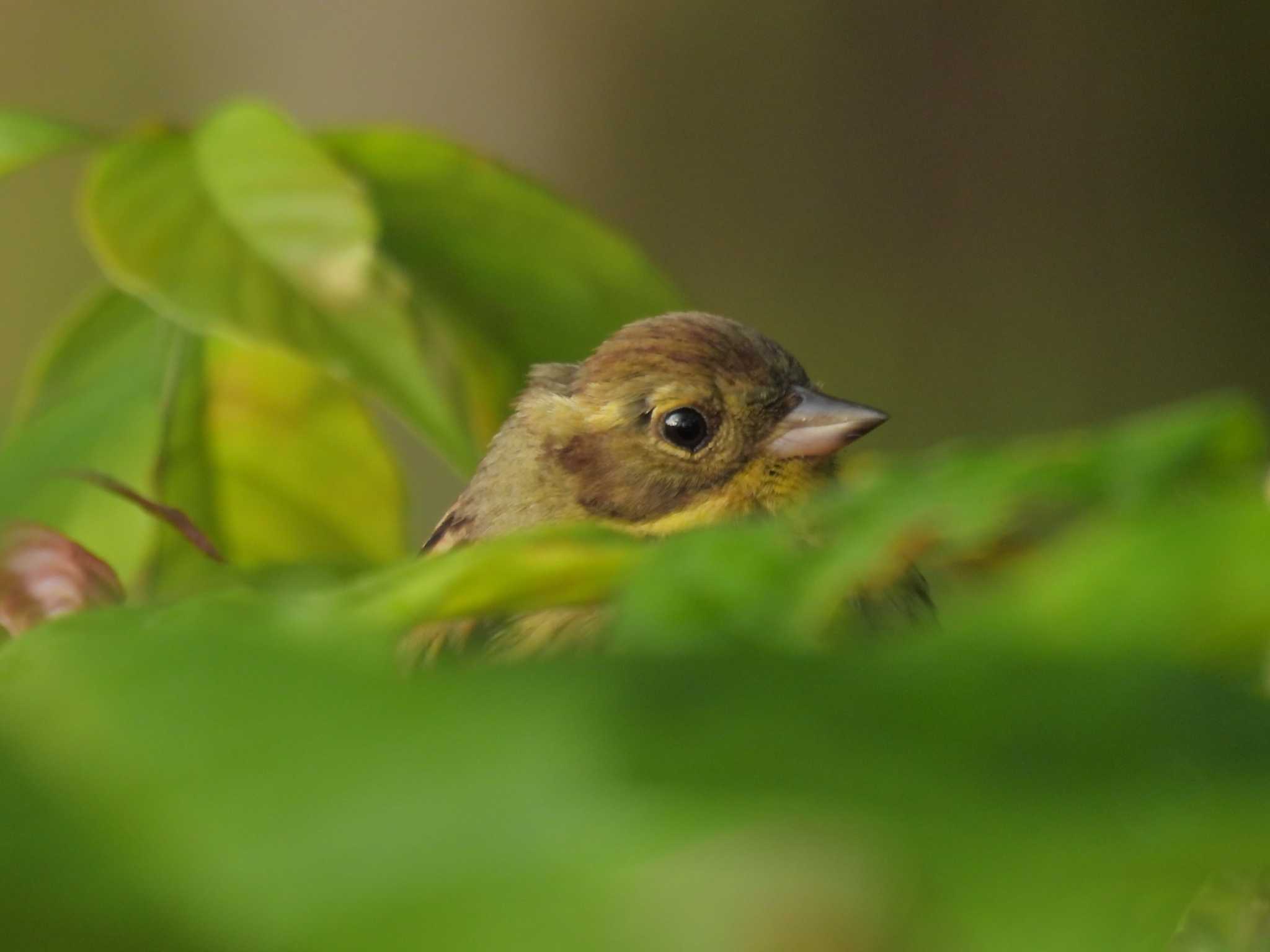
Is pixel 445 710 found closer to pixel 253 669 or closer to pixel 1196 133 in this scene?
pixel 253 669

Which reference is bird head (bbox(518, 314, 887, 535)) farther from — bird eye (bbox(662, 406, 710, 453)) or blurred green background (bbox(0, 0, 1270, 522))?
blurred green background (bbox(0, 0, 1270, 522))

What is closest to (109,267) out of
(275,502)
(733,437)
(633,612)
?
(275,502)

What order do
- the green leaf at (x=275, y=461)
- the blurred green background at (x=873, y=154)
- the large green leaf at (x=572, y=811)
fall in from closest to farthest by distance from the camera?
the large green leaf at (x=572, y=811), the green leaf at (x=275, y=461), the blurred green background at (x=873, y=154)

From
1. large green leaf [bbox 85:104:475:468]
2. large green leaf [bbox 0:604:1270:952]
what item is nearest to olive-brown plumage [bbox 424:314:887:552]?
large green leaf [bbox 85:104:475:468]

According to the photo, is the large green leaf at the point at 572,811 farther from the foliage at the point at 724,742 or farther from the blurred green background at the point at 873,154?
the blurred green background at the point at 873,154

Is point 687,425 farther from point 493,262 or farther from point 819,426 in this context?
point 493,262

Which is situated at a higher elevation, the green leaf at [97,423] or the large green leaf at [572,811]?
the green leaf at [97,423]

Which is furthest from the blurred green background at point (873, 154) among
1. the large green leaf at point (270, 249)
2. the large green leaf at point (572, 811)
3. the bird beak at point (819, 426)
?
the large green leaf at point (572, 811)
